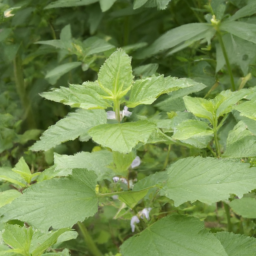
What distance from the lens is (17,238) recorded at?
468 mm

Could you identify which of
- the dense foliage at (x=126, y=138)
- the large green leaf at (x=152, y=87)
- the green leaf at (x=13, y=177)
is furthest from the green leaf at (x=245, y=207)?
the green leaf at (x=13, y=177)

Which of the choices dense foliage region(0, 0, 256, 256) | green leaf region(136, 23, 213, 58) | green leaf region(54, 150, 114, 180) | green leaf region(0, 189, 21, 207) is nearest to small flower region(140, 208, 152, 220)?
dense foliage region(0, 0, 256, 256)

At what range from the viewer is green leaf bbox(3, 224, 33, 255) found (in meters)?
0.46

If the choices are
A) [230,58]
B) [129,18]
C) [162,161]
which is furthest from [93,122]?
[129,18]

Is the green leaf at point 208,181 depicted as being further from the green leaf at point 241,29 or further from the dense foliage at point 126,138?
the green leaf at point 241,29

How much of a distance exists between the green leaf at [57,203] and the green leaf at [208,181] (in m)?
0.10

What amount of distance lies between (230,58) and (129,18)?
0.40 m

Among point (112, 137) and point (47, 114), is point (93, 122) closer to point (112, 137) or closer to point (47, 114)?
point (112, 137)

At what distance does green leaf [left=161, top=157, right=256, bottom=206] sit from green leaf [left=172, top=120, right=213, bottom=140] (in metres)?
0.03

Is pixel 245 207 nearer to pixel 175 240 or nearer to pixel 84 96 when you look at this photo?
pixel 175 240

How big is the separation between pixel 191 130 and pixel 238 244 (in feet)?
0.57

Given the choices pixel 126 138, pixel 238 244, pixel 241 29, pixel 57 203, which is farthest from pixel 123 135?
pixel 241 29

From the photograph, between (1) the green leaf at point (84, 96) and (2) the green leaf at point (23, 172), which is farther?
(2) the green leaf at point (23, 172)

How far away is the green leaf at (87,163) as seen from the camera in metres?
0.55
